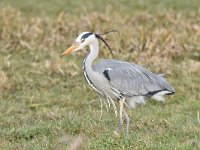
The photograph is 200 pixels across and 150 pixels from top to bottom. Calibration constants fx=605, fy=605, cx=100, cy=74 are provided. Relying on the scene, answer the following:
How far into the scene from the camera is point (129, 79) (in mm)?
6746

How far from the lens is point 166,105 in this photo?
8.46m

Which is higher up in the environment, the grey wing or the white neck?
the white neck

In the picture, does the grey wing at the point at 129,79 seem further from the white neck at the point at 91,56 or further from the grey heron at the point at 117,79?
the white neck at the point at 91,56

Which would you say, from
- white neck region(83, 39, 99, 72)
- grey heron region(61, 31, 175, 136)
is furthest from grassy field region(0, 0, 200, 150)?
white neck region(83, 39, 99, 72)

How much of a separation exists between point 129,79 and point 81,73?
3062mm

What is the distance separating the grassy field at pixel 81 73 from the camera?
6.48m

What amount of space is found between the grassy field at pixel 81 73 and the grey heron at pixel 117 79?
0.39 meters

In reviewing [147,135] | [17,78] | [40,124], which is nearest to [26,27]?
[17,78]

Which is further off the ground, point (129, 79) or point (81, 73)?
point (129, 79)

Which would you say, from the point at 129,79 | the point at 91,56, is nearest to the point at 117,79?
the point at 129,79

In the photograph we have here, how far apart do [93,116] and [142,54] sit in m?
2.83

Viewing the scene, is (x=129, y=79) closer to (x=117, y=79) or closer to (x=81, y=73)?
(x=117, y=79)

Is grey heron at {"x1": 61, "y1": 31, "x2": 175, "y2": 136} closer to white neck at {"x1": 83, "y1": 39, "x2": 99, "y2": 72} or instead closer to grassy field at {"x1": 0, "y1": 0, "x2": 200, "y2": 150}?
white neck at {"x1": 83, "y1": 39, "x2": 99, "y2": 72}

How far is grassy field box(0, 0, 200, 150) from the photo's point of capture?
648 centimetres
